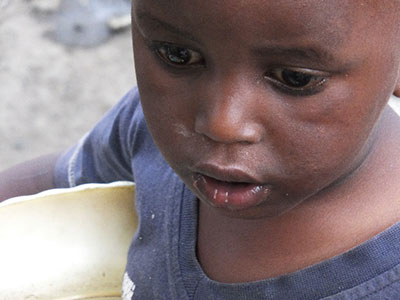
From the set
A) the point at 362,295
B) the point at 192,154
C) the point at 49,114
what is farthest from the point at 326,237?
the point at 49,114

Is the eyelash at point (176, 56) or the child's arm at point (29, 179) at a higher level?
the eyelash at point (176, 56)

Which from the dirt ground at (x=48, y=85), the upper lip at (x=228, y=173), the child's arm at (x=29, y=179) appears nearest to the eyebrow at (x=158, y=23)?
the upper lip at (x=228, y=173)

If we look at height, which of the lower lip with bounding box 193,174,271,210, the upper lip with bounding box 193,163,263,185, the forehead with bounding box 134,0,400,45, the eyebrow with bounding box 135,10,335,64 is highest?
the forehead with bounding box 134,0,400,45

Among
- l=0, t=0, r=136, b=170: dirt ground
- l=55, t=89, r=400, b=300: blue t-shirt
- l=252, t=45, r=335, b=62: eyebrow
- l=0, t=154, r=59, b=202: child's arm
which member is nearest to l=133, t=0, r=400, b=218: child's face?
l=252, t=45, r=335, b=62: eyebrow

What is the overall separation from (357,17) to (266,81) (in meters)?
0.09

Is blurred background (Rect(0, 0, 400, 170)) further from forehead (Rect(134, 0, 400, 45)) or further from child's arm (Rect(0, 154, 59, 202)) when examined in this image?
forehead (Rect(134, 0, 400, 45))

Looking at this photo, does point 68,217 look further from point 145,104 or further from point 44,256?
point 145,104

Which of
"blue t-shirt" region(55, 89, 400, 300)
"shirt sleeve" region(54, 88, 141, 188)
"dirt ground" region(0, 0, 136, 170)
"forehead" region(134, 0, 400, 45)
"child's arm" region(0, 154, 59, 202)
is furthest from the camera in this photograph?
"dirt ground" region(0, 0, 136, 170)

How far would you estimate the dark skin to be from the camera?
22.5 inches

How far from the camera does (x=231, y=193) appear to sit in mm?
669

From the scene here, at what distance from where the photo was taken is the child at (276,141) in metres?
0.58

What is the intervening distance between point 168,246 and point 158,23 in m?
0.34

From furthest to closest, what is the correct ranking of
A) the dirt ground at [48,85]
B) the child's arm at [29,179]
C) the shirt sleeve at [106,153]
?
the dirt ground at [48,85] < the child's arm at [29,179] < the shirt sleeve at [106,153]

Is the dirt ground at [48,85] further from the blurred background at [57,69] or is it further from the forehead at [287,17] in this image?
the forehead at [287,17]
